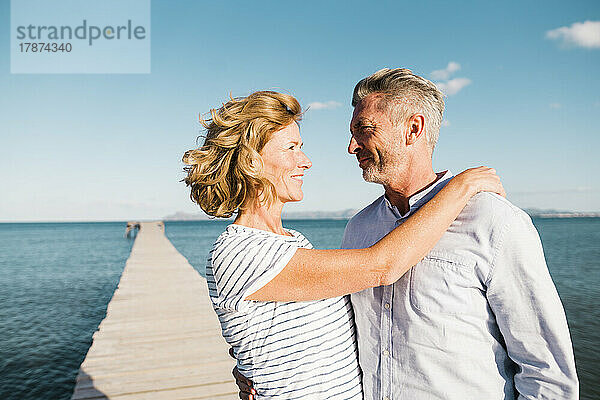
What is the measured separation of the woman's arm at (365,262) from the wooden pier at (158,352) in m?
2.91

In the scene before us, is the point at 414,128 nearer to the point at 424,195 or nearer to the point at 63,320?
the point at 424,195

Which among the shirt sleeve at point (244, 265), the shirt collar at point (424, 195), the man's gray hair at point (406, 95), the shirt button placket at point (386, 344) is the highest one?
the man's gray hair at point (406, 95)

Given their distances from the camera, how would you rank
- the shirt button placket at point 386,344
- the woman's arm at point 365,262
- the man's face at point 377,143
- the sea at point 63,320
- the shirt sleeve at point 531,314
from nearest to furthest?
the shirt sleeve at point 531,314 < the woman's arm at point 365,262 < the shirt button placket at point 386,344 < the man's face at point 377,143 < the sea at point 63,320

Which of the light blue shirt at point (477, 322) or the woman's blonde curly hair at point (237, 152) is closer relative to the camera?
the light blue shirt at point (477, 322)

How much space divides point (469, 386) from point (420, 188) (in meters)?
0.89

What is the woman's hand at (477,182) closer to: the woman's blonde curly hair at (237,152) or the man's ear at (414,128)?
the man's ear at (414,128)

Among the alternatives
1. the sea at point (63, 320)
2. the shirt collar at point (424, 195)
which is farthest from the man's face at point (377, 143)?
the sea at point (63, 320)

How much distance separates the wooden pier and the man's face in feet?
10.0

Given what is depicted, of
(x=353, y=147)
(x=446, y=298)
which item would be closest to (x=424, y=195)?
(x=353, y=147)

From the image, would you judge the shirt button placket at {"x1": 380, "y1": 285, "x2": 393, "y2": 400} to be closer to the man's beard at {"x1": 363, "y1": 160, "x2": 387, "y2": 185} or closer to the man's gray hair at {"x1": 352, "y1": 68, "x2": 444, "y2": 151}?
the man's beard at {"x1": 363, "y1": 160, "x2": 387, "y2": 185}

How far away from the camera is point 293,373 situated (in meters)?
1.93

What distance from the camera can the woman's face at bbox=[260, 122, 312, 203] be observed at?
207cm

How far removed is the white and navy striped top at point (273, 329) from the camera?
182 centimetres

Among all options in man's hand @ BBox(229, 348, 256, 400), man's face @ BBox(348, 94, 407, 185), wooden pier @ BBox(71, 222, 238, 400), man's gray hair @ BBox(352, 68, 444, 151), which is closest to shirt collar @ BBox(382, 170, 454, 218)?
man's face @ BBox(348, 94, 407, 185)
